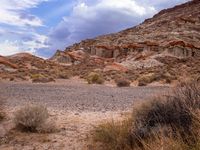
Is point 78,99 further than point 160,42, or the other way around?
point 160,42

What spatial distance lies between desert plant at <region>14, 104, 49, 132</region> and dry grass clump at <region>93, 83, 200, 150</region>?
5.81 ft

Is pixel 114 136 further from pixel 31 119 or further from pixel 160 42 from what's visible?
pixel 160 42

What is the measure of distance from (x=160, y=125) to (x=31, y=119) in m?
3.85

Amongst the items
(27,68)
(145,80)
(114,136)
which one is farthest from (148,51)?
(114,136)

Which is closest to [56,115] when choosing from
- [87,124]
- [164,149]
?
[87,124]

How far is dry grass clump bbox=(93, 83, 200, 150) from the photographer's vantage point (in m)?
7.46

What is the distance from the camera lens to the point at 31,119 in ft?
35.5

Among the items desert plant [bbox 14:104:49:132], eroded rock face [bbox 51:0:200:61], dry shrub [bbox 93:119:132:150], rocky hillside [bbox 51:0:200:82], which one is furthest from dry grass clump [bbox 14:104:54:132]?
eroded rock face [bbox 51:0:200:61]

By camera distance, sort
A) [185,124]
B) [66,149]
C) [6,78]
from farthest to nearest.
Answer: [6,78], [66,149], [185,124]

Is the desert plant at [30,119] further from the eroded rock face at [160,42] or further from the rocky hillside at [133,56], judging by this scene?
the eroded rock face at [160,42]

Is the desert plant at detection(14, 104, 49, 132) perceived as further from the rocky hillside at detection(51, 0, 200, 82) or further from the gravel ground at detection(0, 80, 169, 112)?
the rocky hillside at detection(51, 0, 200, 82)

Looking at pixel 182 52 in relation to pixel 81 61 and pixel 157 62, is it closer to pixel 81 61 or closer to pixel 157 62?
pixel 157 62

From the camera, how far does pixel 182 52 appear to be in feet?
230

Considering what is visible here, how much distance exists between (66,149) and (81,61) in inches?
2617
